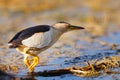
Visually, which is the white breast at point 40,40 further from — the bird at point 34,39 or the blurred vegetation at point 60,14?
the blurred vegetation at point 60,14

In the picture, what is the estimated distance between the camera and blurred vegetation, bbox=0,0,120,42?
1367 cm

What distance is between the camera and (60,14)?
1554cm

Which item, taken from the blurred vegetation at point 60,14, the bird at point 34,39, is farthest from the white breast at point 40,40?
the blurred vegetation at point 60,14

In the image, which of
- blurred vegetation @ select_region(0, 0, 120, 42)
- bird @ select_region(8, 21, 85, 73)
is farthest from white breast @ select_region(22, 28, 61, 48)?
blurred vegetation @ select_region(0, 0, 120, 42)

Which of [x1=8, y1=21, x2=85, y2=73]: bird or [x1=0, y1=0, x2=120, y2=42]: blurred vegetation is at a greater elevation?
[x1=0, y1=0, x2=120, y2=42]: blurred vegetation

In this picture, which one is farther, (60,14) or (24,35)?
(60,14)

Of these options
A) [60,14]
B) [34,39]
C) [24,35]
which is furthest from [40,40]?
[60,14]

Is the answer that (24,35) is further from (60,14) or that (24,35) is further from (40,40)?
(60,14)

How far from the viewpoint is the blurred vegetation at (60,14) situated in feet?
44.9

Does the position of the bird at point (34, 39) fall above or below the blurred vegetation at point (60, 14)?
below

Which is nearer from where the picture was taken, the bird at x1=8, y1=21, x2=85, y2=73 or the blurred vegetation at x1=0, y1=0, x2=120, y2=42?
the bird at x1=8, y1=21, x2=85, y2=73

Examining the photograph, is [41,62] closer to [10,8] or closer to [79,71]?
[79,71]

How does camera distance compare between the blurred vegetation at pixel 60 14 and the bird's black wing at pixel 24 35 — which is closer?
the bird's black wing at pixel 24 35

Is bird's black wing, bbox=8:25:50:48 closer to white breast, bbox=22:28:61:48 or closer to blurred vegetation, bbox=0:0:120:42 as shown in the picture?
white breast, bbox=22:28:61:48
